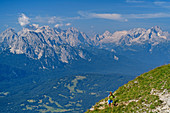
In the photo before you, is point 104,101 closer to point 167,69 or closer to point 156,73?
point 156,73

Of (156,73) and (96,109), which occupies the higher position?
(156,73)

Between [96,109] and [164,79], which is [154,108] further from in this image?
[96,109]

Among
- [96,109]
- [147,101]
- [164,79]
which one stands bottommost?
[96,109]

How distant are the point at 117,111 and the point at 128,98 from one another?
5028mm

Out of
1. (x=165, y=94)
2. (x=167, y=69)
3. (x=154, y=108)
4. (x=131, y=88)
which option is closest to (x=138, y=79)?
(x=131, y=88)

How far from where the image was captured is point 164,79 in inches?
1718

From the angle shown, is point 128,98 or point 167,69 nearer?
point 128,98

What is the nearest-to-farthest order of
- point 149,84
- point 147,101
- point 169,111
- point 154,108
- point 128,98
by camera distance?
point 169,111
point 154,108
point 147,101
point 128,98
point 149,84

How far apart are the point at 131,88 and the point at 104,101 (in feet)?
24.7

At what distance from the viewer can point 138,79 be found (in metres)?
50.6

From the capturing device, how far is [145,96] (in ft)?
130

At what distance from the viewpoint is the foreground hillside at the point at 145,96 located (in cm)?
3569

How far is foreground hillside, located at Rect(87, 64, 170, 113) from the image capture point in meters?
35.7

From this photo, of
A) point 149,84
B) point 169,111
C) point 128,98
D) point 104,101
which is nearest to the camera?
point 169,111
